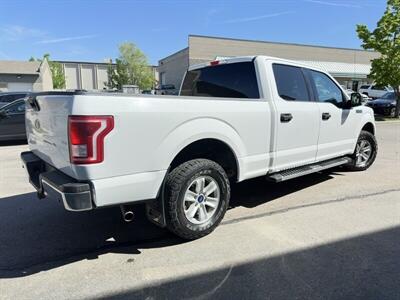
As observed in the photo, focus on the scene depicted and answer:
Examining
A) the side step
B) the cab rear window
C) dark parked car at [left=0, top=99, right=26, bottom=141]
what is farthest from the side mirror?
dark parked car at [left=0, top=99, right=26, bottom=141]

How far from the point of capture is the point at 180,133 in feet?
11.2

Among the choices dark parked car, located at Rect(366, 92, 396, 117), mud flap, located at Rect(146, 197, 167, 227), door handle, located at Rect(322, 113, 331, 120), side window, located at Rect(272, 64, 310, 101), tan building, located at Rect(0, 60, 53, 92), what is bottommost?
mud flap, located at Rect(146, 197, 167, 227)

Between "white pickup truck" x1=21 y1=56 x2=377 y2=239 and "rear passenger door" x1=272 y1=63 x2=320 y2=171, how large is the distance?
15 mm

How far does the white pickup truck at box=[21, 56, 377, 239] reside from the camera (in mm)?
2930

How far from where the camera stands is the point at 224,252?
3.47 metres

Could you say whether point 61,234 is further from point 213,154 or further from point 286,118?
point 286,118

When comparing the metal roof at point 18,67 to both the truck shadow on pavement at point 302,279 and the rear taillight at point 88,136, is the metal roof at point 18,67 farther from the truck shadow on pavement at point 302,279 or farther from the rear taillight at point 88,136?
the truck shadow on pavement at point 302,279

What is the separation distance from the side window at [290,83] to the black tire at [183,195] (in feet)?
5.08

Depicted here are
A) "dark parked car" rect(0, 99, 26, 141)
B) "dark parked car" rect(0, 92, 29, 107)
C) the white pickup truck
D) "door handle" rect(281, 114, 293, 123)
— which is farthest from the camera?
"dark parked car" rect(0, 92, 29, 107)

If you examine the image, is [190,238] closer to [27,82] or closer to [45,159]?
[45,159]

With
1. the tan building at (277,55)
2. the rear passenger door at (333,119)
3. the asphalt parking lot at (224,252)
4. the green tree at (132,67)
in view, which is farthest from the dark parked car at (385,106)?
the green tree at (132,67)

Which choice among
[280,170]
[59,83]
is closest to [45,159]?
[280,170]

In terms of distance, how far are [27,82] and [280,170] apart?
43.1m

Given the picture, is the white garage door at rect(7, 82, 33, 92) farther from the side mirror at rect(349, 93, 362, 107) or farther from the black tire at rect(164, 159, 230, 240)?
the black tire at rect(164, 159, 230, 240)
